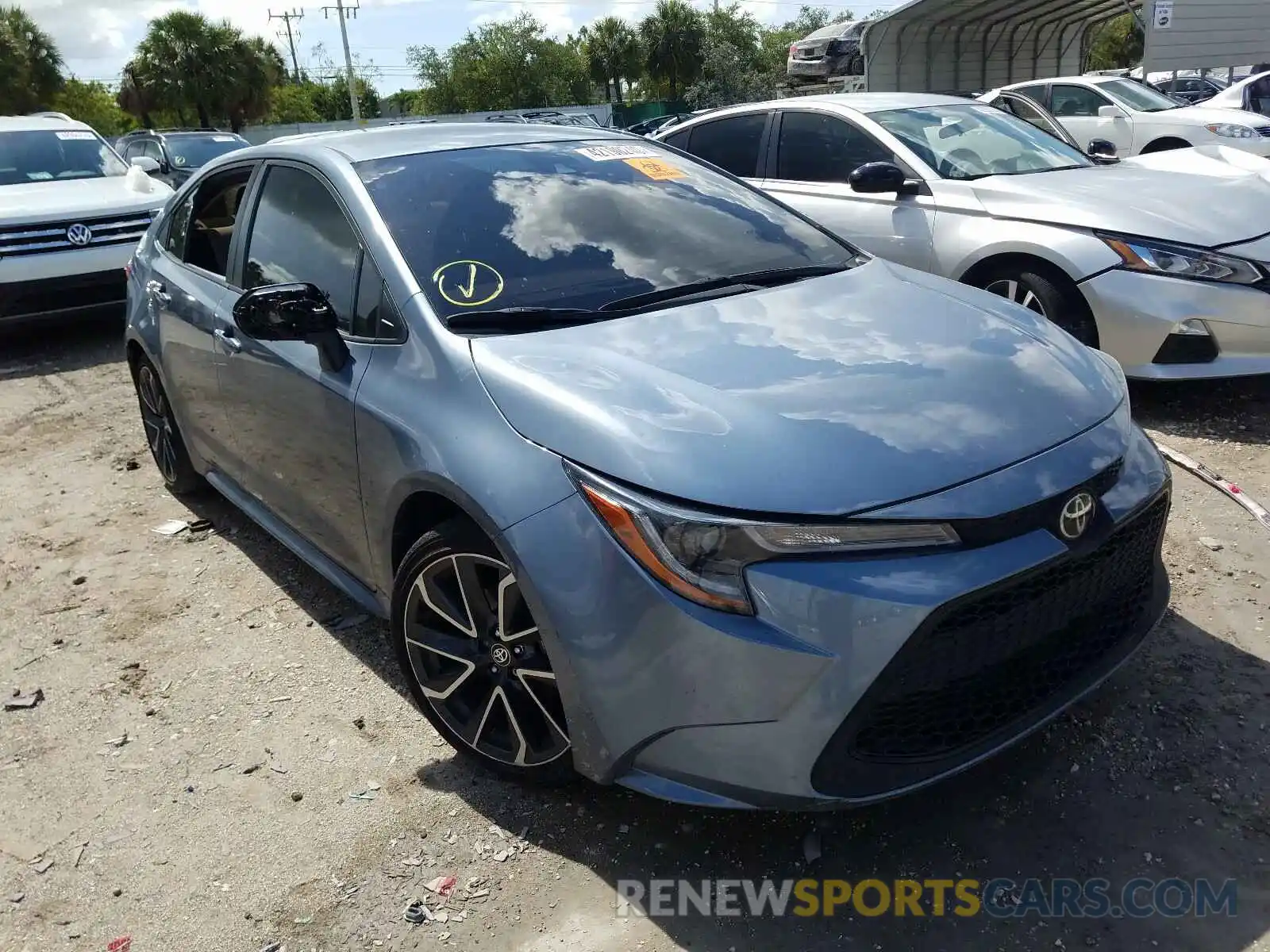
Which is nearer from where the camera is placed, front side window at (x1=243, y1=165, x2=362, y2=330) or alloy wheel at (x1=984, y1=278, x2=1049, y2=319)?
front side window at (x1=243, y1=165, x2=362, y2=330)

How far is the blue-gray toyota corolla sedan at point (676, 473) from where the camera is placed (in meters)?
2.03

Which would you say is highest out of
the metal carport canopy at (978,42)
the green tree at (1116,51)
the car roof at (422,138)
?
the green tree at (1116,51)

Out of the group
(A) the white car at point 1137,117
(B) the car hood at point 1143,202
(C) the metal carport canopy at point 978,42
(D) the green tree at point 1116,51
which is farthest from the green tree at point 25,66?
(D) the green tree at point 1116,51

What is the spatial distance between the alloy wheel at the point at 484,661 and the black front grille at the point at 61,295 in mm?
6726

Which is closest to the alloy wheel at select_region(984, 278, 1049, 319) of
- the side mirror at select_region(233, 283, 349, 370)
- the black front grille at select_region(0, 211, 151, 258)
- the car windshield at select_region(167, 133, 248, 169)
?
the side mirror at select_region(233, 283, 349, 370)

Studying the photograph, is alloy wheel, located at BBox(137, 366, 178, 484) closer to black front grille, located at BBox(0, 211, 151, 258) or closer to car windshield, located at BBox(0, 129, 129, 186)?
black front grille, located at BBox(0, 211, 151, 258)

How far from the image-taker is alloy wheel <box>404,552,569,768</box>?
7.93ft

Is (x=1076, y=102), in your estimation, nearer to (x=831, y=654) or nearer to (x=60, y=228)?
(x=60, y=228)

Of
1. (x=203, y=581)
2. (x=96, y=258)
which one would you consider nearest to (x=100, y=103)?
(x=96, y=258)

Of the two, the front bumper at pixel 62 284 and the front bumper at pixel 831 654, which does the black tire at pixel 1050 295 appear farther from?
the front bumper at pixel 62 284

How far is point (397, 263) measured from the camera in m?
2.86

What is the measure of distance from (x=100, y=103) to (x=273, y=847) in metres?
67.6

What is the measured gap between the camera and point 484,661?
8.39ft

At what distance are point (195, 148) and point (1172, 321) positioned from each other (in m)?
14.0
